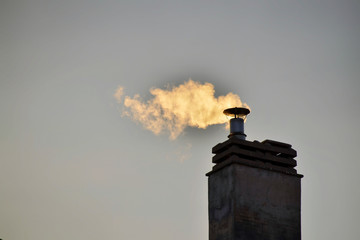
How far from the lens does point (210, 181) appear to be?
13.2 meters

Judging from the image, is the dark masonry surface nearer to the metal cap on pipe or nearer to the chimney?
the chimney

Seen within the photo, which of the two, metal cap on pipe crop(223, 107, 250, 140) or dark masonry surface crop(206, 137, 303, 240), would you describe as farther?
metal cap on pipe crop(223, 107, 250, 140)

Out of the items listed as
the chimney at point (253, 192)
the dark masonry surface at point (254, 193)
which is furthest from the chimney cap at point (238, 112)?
the dark masonry surface at point (254, 193)

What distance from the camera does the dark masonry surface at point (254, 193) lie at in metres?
12.1

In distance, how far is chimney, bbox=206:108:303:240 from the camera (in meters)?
12.1

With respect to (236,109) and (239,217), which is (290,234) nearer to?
(239,217)

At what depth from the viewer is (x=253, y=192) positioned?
1241 centimetres

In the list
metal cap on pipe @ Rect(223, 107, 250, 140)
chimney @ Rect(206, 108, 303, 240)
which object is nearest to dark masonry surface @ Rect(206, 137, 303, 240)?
chimney @ Rect(206, 108, 303, 240)

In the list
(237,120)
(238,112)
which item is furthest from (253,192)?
(238,112)

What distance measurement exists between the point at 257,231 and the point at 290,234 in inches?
28.2

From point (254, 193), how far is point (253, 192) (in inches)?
1.1

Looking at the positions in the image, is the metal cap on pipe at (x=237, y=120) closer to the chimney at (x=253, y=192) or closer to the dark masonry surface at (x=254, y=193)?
the chimney at (x=253, y=192)

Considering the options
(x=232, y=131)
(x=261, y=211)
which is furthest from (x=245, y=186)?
(x=232, y=131)

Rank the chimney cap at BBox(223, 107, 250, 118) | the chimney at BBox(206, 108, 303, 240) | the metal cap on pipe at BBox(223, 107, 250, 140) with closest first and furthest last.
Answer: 1. the chimney at BBox(206, 108, 303, 240)
2. the metal cap on pipe at BBox(223, 107, 250, 140)
3. the chimney cap at BBox(223, 107, 250, 118)
